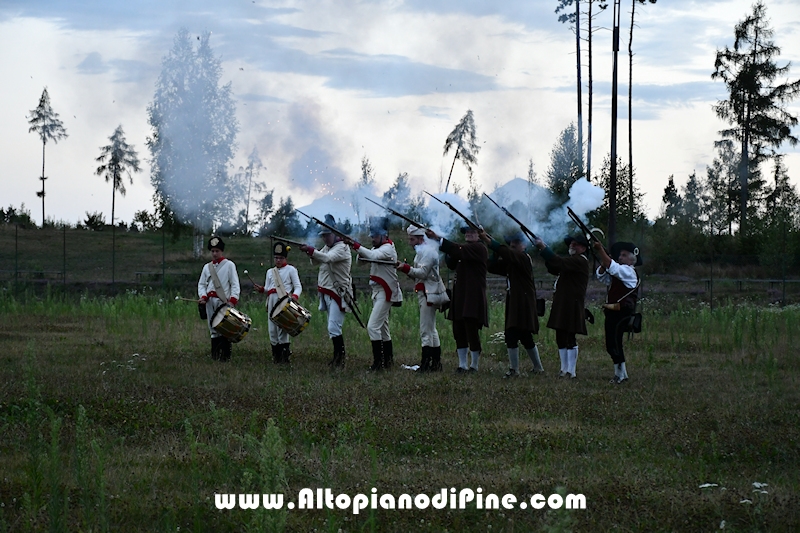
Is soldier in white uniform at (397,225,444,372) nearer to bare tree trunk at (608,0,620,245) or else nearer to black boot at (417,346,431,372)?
black boot at (417,346,431,372)

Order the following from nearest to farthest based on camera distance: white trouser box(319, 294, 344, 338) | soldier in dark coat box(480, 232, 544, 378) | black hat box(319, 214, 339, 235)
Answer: soldier in dark coat box(480, 232, 544, 378), white trouser box(319, 294, 344, 338), black hat box(319, 214, 339, 235)

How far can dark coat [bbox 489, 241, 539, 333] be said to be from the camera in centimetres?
1309

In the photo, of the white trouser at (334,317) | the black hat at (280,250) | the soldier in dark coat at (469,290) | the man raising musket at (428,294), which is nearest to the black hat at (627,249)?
the soldier in dark coat at (469,290)

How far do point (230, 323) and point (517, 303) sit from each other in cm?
409

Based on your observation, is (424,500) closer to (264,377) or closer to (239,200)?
(264,377)

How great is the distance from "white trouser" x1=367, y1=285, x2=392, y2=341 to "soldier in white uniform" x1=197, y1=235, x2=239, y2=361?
210cm

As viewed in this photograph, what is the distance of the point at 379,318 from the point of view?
13.6 metres

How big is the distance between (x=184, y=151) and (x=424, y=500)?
19951mm

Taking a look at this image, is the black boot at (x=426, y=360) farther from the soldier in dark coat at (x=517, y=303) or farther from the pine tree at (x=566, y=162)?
the pine tree at (x=566, y=162)

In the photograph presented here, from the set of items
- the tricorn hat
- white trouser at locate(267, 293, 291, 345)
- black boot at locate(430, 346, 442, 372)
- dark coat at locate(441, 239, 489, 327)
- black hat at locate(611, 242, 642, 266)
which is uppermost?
the tricorn hat

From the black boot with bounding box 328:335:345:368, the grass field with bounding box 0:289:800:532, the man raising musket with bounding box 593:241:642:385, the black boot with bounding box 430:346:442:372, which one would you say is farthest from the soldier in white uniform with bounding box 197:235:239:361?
the man raising musket with bounding box 593:241:642:385

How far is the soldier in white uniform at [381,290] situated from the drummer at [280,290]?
1215 millimetres

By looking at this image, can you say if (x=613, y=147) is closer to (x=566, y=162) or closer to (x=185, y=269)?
(x=566, y=162)

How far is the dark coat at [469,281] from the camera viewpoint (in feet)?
43.4
